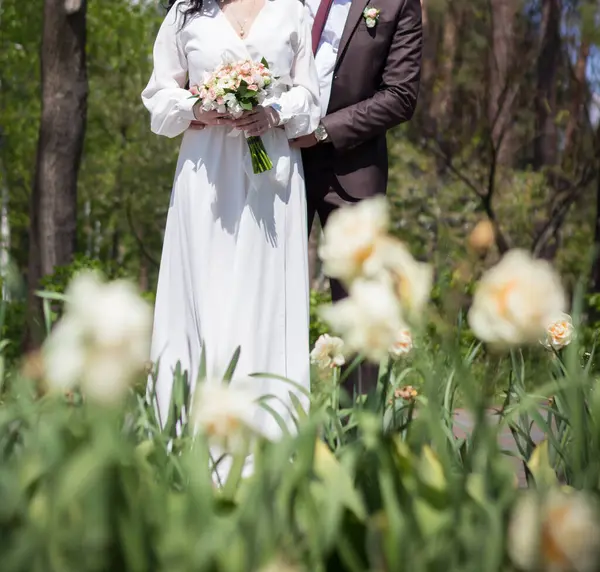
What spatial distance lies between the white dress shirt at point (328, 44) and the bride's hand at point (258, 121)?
447 millimetres

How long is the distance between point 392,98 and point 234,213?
873 millimetres

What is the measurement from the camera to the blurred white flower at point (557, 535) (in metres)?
1.60

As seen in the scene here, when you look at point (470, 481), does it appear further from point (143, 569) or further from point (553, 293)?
point (143, 569)

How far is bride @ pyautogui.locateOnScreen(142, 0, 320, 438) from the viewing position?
14.3 ft

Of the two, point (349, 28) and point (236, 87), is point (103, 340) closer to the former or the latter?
point (236, 87)

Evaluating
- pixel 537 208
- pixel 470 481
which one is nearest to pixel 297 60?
pixel 470 481

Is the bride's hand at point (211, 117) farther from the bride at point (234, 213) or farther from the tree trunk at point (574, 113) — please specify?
the tree trunk at point (574, 113)

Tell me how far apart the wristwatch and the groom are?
0.05m

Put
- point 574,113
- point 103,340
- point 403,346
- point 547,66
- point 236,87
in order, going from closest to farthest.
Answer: point 103,340, point 403,346, point 236,87, point 547,66, point 574,113

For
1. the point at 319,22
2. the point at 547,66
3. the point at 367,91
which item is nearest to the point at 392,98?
the point at 367,91

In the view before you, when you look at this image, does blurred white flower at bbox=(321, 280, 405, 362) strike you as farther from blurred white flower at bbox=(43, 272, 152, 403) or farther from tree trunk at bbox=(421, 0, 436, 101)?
tree trunk at bbox=(421, 0, 436, 101)

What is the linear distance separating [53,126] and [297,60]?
5.42 m

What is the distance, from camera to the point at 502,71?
13.1 m

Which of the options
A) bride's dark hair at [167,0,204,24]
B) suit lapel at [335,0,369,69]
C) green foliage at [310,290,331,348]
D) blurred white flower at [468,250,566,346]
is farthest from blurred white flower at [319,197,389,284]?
green foliage at [310,290,331,348]
